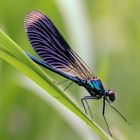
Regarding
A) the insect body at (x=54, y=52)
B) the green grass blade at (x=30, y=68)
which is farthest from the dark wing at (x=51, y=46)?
the green grass blade at (x=30, y=68)

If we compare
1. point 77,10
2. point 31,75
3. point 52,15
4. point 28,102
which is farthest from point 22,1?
point 31,75

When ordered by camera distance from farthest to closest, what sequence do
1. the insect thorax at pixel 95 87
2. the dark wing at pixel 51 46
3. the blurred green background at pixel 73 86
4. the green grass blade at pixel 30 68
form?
1. the blurred green background at pixel 73 86
2. the insect thorax at pixel 95 87
3. the dark wing at pixel 51 46
4. the green grass blade at pixel 30 68

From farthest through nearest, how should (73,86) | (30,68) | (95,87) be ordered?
(73,86), (95,87), (30,68)

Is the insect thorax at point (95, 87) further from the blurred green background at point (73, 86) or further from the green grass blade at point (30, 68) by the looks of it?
the green grass blade at point (30, 68)

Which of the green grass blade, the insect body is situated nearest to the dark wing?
the insect body

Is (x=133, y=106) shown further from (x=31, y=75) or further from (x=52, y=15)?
(x=31, y=75)

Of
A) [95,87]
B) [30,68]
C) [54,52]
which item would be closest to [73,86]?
[95,87]

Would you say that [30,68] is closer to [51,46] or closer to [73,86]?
[51,46]
